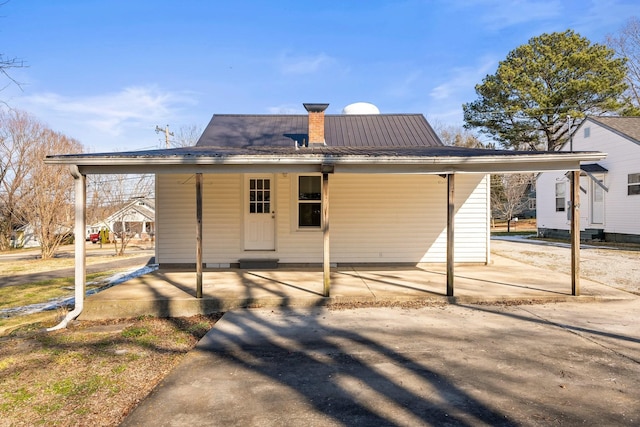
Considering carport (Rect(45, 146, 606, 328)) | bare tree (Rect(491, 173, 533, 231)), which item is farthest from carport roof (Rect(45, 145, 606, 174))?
bare tree (Rect(491, 173, 533, 231))

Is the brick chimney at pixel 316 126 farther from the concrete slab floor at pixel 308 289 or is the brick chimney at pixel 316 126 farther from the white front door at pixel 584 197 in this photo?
the white front door at pixel 584 197

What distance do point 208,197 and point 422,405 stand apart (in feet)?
24.1

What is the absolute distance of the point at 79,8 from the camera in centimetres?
971

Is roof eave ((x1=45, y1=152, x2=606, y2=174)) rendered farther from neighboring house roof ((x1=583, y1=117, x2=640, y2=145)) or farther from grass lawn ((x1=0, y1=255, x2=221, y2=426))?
neighboring house roof ((x1=583, y1=117, x2=640, y2=145))

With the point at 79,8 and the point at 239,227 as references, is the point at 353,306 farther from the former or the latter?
the point at 79,8

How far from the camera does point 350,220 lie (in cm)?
941

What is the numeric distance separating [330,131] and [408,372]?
27.7 feet

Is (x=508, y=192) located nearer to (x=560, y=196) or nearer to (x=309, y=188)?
(x=560, y=196)

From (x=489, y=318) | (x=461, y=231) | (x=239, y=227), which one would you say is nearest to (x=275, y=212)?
(x=239, y=227)

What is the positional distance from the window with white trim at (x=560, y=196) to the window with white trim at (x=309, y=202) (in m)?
15.3

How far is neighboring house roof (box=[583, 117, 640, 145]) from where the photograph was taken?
15.0 metres

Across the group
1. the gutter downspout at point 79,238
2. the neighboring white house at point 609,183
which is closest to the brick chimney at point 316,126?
the gutter downspout at point 79,238

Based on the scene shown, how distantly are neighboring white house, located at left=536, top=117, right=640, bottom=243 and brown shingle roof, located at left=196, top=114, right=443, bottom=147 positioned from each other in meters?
8.00

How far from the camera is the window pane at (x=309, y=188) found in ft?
30.8
